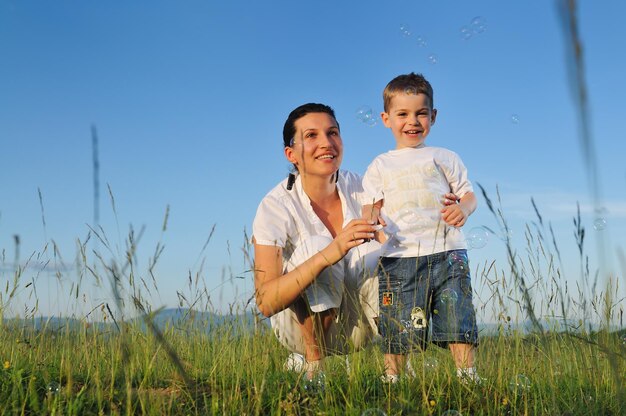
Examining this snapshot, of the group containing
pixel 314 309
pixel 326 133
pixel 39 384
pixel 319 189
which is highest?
pixel 326 133

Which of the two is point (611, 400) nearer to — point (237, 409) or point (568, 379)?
point (568, 379)

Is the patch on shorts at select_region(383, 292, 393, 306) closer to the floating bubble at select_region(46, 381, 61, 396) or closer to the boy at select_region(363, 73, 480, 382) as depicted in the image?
the boy at select_region(363, 73, 480, 382)

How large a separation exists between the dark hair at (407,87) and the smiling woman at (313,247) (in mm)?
491

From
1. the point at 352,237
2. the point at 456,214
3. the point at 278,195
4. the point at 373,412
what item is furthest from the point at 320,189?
the point at 373,412

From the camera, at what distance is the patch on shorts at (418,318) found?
4.09 m

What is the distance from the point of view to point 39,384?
3.29m

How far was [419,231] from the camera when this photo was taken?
418 cm

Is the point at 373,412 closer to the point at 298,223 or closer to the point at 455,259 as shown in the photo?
the point at 455,259

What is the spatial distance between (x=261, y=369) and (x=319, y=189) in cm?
173

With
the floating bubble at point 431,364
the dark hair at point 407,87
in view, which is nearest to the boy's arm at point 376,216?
the dark hair at point 407,87

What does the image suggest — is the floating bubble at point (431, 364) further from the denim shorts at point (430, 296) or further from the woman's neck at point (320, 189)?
the woman's neck at point (320, 189)

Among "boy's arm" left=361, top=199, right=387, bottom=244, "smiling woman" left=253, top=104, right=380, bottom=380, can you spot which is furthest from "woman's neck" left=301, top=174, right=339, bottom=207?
"boy's arm" left=361, top=199, right=387, bottom=244

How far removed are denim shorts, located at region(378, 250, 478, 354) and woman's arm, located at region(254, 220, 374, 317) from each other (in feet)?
1.77

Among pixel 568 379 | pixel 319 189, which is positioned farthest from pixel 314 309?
pixel 568 379
